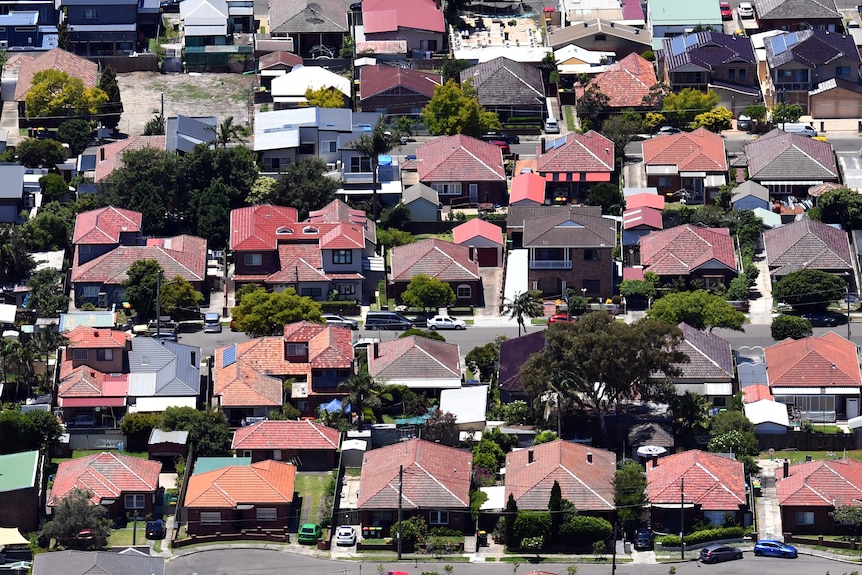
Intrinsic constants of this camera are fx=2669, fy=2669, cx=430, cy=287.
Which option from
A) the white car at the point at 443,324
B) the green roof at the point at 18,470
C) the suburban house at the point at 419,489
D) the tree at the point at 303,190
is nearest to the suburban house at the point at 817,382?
the white car at the point at 443,324

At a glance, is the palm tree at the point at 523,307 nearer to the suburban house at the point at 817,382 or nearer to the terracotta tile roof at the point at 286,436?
the suburban house at the point at 817,382

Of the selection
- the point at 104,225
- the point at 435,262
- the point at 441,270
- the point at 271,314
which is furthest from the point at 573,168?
the point at 104,225

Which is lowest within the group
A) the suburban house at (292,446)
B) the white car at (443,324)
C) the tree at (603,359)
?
the suburban house at (292,446)

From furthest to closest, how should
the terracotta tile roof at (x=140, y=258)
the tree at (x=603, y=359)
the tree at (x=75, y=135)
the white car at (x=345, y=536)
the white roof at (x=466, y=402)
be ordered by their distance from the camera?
the tree at (x=75, y=135) < the terracotta tile roof at (x=140, y=258) < the white roof at (x=466, y=402) < the tree at (x=603, y=359) < the white car at (x=345, y=536)

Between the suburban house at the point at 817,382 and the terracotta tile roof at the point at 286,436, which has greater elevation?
the suburban house at the point at 817,382

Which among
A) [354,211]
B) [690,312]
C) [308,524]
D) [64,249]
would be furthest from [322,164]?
[308,524]

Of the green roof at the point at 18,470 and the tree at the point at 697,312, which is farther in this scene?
the tree at the point at 697,312
